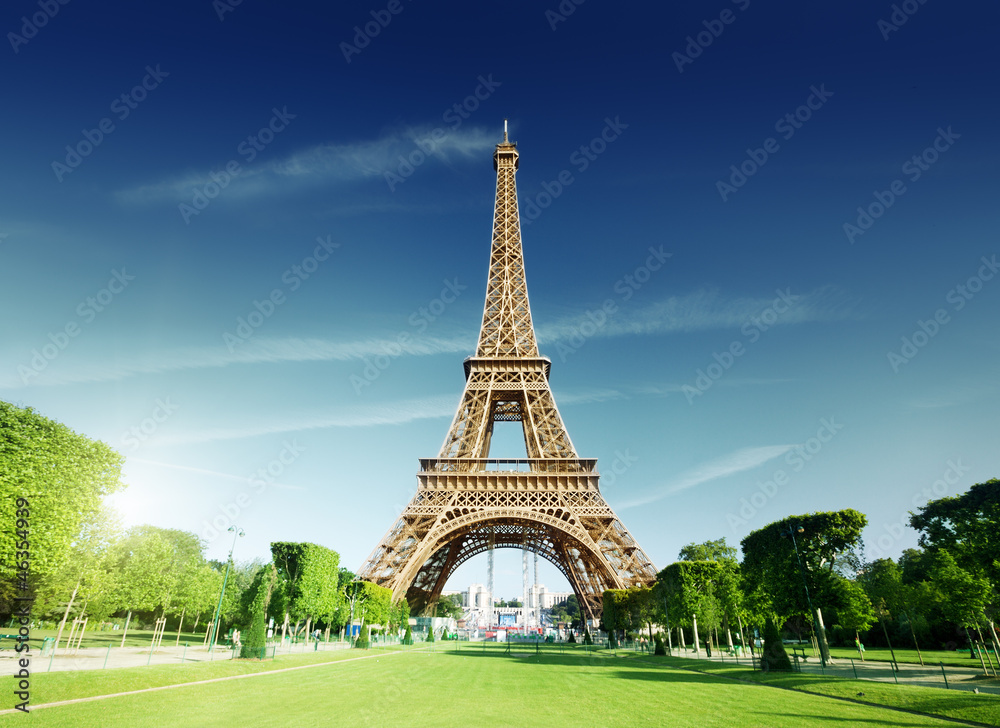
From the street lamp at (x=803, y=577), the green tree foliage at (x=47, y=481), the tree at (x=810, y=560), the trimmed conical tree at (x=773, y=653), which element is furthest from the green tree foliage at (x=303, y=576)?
the street lamp at (x=803, y=577)

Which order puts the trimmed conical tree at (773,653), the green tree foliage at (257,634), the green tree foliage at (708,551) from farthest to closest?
the green tree foliage at (708,551) < the green tree foliage at (257,634) < the trimmed conical tree at (773,653)

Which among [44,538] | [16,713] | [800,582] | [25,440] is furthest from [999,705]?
[25,440]

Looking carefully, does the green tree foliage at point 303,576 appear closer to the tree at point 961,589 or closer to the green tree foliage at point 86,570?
the green tree foliage at point 86,570

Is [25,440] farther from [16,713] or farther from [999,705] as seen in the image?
[999,705]

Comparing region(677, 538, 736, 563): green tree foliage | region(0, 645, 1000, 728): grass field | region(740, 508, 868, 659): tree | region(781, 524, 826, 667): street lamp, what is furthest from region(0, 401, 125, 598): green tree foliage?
region(677, 538, 736, 563): green tree foliage

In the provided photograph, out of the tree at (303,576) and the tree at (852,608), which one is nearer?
the tree at (852,608)

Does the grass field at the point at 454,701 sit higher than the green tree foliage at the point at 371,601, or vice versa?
the green tree foliage at the point at 371,601

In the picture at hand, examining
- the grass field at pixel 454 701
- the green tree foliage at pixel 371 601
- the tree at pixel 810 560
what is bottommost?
the grass field at pixel 454 701
